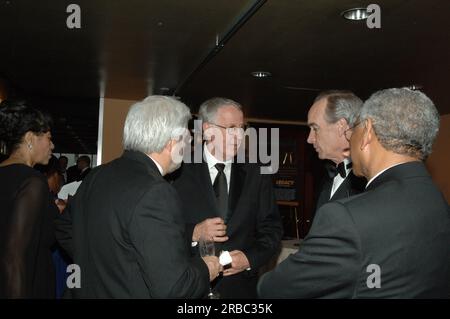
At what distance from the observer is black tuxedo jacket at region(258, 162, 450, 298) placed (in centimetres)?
115

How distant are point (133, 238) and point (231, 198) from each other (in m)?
1.07

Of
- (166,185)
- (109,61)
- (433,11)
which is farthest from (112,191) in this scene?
(109,61)

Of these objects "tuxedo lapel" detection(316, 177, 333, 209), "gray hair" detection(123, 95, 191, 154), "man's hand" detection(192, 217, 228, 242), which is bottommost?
"man's hand" detection(192, 217, 228, 242)

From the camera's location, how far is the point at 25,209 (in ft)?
5.86

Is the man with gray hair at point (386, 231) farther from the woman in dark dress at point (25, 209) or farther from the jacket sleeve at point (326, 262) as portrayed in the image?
the woman in dark dress at point (25, 209)

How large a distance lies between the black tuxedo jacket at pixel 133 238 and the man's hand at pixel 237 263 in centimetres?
60

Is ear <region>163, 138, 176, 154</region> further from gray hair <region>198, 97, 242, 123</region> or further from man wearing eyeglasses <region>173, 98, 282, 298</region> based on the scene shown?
gray hair <region>198, 97, 242, 123</region>

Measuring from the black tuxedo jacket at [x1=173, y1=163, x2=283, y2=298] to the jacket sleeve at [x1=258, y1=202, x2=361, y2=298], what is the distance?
991 mm

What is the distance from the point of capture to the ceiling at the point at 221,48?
4145 mm

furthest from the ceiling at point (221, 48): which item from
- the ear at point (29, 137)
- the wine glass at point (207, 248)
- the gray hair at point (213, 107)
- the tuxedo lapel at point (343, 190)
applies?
the wine glass at point (207, 248)

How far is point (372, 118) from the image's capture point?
134 centimetres

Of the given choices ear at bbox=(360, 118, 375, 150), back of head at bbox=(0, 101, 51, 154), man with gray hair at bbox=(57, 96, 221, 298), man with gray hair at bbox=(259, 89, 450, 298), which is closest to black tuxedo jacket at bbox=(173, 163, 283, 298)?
man with gray hair at bbox=(57, 96, 221, 298)

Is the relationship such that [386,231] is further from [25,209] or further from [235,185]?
[25,209]

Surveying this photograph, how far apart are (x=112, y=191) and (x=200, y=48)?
4.13 metres
